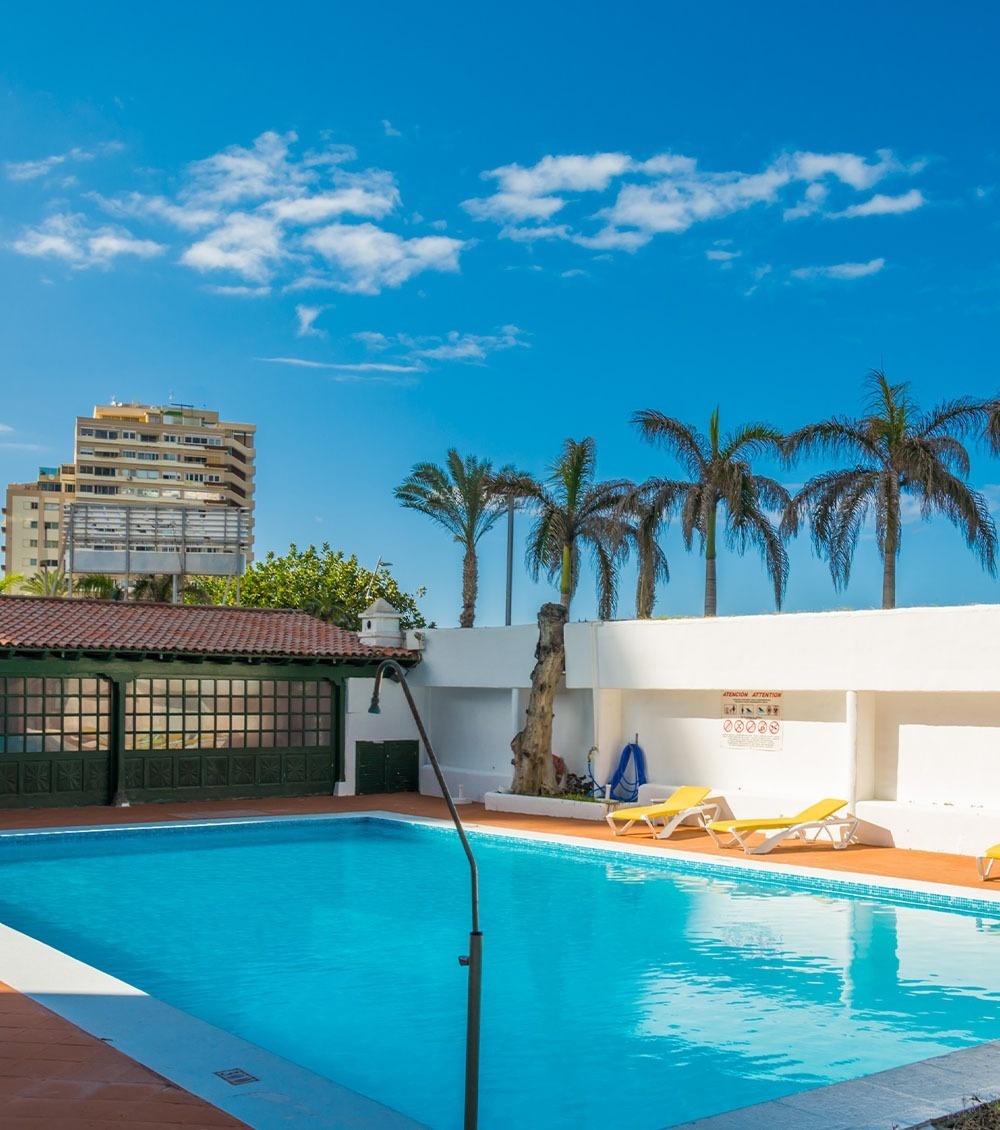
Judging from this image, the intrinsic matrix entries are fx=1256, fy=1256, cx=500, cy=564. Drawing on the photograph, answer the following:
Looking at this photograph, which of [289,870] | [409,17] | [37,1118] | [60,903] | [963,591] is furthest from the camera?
[409,17]

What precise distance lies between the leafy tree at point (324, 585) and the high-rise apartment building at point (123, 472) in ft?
196

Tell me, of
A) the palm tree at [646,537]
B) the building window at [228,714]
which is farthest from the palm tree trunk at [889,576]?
the building window at [228,714]

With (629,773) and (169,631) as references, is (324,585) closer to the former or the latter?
(169,631)

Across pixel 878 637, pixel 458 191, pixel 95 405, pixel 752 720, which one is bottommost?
pixel 752 720

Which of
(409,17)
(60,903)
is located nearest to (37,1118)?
(60,903)

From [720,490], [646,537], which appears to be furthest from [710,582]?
[720,490]

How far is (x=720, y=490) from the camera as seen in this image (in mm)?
25547

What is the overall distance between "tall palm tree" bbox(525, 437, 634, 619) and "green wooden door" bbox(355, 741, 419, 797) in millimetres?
6866

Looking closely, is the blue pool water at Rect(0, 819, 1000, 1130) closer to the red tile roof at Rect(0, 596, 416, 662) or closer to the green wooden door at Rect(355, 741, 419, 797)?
the red tile roof at Rect(0, 596, 416, 662)

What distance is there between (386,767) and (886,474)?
11.0 meters

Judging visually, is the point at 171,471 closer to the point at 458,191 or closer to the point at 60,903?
the point at 458,191

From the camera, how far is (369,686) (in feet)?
81.0

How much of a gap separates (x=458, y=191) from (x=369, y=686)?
66.8ft

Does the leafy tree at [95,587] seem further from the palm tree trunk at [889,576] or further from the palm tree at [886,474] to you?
the palm tree trunk at [889,576]
